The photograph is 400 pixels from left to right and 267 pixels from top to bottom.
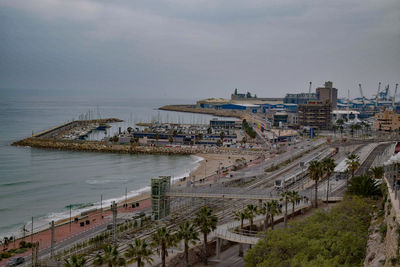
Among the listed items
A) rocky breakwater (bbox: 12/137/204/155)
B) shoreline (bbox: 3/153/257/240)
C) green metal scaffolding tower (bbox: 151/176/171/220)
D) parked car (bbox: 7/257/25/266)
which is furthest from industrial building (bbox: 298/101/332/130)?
parked car (bbox: 7/257/25/266)

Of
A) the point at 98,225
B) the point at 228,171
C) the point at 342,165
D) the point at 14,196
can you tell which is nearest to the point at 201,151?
the point at 228,171

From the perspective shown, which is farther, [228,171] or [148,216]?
[228,171]

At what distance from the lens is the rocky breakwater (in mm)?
98188

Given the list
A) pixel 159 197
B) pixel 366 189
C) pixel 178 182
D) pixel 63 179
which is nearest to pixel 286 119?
pixel 178 182

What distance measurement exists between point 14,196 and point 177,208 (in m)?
24.1

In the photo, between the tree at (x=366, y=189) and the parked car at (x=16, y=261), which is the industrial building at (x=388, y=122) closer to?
the tree at (x=366, y=189)

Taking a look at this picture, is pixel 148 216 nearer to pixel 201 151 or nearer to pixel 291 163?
pixel 291 163

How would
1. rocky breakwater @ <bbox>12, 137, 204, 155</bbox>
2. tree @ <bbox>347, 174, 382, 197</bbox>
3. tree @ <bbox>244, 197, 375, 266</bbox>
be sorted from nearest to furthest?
tree @ <bbox>244, 197, 375, 266</bbox> → tree @ <bbox>347, 174, 382, 197</bbox> → rocky breakwater @ <bbox>12, 137, 204, 155</bbox>

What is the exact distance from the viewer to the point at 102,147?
10044 centimetres

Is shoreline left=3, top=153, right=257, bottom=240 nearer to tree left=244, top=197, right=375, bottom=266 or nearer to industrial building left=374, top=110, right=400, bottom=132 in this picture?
tree left=244, top=197, right=375, bottom=266

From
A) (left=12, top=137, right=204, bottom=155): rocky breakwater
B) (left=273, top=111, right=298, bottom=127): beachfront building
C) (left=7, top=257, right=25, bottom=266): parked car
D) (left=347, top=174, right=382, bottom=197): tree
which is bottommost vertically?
(left=7, top=257, right=25, bottom=266): parked car

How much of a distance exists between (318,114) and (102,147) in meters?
79.8

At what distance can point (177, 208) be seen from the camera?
46531mm

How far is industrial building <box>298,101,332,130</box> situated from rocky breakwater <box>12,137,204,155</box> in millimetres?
59358
